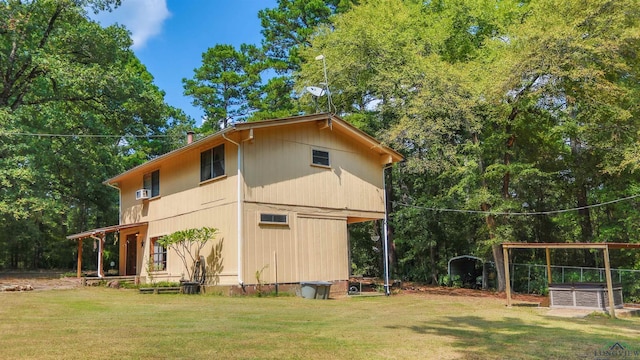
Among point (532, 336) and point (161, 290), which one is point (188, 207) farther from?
point (532, 336)

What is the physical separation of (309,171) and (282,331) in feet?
28.1

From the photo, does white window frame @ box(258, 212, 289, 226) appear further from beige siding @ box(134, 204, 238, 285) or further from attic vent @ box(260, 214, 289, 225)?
beige siding @ box(134, 204, 238, 285)

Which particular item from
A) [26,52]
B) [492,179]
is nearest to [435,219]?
→ [492,179]

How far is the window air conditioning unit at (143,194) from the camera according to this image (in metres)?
18.6

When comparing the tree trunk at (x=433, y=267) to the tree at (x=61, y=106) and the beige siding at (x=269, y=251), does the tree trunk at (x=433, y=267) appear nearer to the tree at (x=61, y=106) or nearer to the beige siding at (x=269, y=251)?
the beige siding at (x=269, y=251)

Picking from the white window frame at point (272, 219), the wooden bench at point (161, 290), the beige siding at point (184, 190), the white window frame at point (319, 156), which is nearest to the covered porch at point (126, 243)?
the beige siding at point (184, 190)

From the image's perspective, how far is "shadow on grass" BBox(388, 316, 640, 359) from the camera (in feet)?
21.0

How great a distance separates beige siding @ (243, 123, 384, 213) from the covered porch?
7.10 meters

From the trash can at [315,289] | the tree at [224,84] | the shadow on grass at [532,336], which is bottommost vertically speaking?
the shadow on grass at [532,336]

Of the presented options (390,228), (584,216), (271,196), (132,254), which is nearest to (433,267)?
(390,228)

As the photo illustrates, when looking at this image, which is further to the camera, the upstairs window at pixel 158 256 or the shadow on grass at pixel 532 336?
the upstairs window at pixel 158 256

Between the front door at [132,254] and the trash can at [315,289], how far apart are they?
375 inches

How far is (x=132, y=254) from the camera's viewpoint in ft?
68.5

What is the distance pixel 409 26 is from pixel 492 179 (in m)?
7.98
